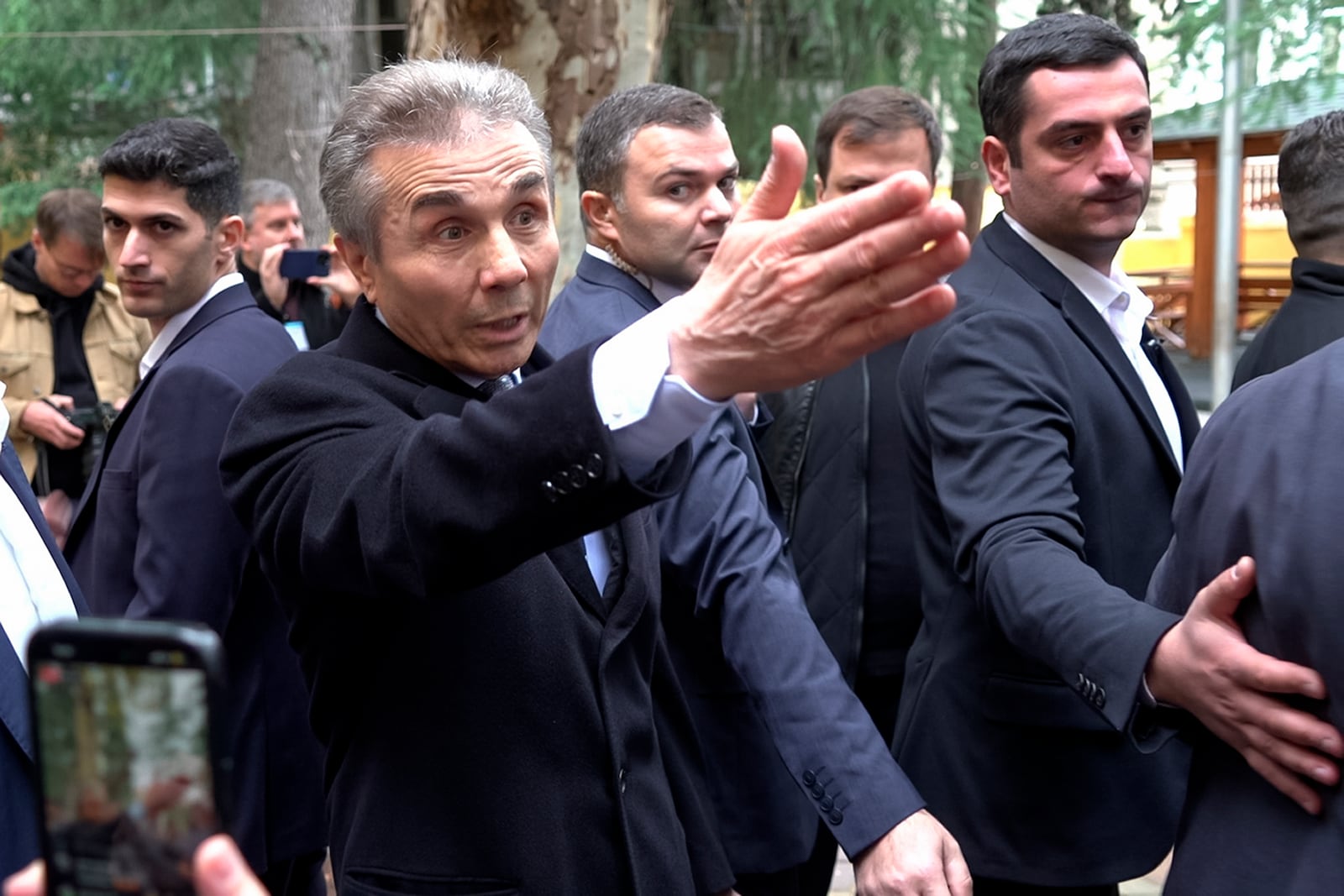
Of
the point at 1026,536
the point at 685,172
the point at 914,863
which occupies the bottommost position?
the point at 914,863

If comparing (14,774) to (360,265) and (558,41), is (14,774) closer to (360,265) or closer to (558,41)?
(360,265)

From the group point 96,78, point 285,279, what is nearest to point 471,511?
point 285,279

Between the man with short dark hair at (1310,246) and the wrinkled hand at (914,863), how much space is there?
5.30ft

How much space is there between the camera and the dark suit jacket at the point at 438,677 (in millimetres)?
1692

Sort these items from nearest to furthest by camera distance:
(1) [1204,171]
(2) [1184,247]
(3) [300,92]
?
(3) [300,92]
(1) [1204,171]
(2) [1184,247]

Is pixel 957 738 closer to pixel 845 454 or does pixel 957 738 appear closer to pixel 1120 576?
pixel 1120 576

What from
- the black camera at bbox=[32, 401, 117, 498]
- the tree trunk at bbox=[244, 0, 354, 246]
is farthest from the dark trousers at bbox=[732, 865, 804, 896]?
the tree trunk at bbox=[244, 0, 354, 246]

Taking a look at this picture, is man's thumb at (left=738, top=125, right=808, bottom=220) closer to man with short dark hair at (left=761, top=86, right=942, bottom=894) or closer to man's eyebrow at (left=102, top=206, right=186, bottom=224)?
man with short dark hair at (left=761, top=86, right=942, bottom=894)

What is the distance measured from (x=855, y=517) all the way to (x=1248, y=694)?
80.8 inches

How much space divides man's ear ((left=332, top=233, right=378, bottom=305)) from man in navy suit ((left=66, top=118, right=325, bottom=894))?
1.11 meters

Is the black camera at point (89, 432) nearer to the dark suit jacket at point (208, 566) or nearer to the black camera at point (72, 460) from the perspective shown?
the black camera at point (72, 460)

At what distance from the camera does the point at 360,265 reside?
6.54ft

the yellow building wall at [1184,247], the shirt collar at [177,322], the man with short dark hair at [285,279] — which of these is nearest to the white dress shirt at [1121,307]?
the shirt collar at [177,322]

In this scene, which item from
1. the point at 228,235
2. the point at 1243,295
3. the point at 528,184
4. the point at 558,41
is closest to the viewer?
the point at 528,184
